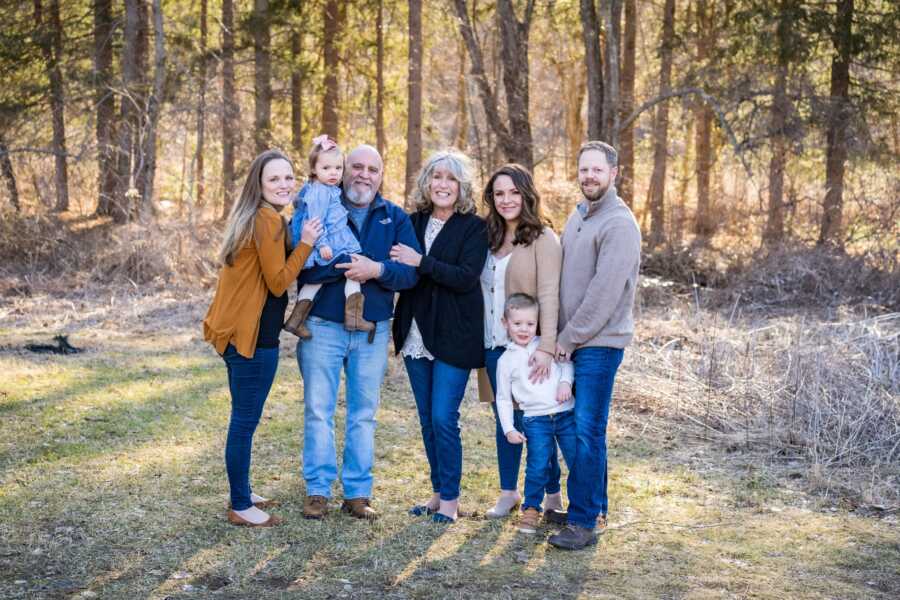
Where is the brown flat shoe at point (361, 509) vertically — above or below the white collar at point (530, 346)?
below

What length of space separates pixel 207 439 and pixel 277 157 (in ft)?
9.20

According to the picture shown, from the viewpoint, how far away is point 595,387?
463 centimetres

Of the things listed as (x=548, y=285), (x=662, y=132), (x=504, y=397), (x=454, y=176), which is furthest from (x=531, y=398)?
(x=662, y=132)

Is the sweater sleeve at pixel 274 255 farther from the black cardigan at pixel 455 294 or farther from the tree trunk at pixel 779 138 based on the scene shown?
the tree trunk at pixel 779 138

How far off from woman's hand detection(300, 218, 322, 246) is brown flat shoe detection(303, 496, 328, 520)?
140 cm

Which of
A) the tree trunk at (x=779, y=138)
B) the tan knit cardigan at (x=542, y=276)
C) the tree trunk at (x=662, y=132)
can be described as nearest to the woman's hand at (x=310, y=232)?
the tan knit cardigan at (x=542, y=276)

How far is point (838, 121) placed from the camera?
1538 cm

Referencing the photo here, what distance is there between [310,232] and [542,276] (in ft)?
3.80

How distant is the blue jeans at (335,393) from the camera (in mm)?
4812

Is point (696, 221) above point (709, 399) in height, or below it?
above

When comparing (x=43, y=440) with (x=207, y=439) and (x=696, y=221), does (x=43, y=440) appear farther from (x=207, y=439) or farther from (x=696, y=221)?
(x=696, y=221)

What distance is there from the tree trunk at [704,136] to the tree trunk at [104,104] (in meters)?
10.9

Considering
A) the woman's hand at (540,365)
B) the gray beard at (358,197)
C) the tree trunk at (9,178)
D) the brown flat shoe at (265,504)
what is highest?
the tree trunk at (9,178)

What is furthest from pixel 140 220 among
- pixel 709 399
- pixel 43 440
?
pixel 709 399
